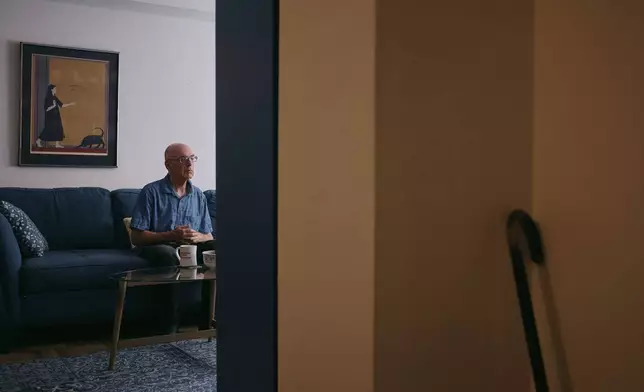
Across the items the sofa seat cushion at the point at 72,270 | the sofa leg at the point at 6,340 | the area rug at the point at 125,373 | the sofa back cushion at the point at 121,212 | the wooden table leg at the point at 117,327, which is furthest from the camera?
the sofa back cushion at the point at 121,212

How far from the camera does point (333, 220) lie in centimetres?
125

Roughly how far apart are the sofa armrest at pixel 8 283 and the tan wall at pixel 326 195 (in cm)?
254

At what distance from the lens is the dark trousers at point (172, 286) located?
3746mm

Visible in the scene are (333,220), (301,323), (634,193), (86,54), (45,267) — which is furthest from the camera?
(86,54)

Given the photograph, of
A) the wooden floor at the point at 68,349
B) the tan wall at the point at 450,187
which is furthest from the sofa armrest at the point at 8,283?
the tan wall at the point at 450,187

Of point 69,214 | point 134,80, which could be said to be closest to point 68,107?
point 134,80

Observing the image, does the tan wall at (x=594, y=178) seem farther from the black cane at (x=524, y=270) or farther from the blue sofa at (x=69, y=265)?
the blue sofa at (x=69, y=265)

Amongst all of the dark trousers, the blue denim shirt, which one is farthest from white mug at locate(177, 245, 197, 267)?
the blue denim shirt

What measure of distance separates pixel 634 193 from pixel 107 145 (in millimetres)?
4219

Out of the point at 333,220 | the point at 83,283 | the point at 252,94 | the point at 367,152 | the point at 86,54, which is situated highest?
the point at 86,54

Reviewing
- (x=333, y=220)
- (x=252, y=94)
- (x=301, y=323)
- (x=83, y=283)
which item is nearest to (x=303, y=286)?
(x=301, y=323)

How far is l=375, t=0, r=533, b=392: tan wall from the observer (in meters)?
1.14

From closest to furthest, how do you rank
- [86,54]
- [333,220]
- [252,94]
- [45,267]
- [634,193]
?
1. [634,193]
2. [333,220]
3. [252,94]
4. [45,267]
5. [86,54]

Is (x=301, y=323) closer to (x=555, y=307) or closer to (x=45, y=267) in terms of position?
(x=555, y=307)
